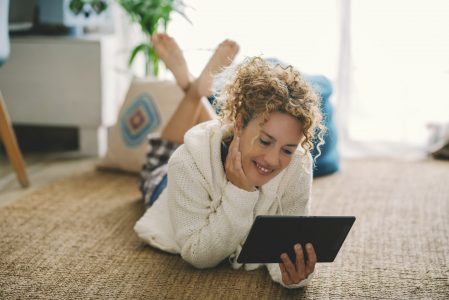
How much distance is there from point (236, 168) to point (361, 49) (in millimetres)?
1542

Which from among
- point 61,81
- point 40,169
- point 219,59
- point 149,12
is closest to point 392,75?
point 149,12

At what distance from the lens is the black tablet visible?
1159mm

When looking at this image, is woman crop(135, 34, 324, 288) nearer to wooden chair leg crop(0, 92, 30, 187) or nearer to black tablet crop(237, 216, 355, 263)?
black tablet crop(237, 216, 355, 263)

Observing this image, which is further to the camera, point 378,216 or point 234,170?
point 378,216

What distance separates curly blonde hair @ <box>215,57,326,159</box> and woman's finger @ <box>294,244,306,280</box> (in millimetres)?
202

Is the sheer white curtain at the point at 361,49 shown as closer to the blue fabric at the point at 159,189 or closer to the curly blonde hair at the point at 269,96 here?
the blue fabric at the point at 159,189

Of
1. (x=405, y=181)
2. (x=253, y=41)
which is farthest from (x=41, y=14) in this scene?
(x=405, y=181)

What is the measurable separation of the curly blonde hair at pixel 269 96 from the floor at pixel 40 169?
38.0 inches

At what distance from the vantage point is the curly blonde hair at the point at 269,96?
48.4 inches

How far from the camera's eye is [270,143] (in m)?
1.23

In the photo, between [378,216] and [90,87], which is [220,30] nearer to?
[90,87]

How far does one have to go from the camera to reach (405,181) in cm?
226

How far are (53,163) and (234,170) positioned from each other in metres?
1.40

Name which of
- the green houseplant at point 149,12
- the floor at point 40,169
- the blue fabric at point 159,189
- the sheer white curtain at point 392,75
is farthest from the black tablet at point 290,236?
the sheer white curtain at point 392,75
